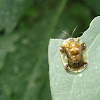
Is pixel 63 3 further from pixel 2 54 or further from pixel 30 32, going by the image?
pixel 2 54

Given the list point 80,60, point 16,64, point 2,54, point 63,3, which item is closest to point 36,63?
point 16,64

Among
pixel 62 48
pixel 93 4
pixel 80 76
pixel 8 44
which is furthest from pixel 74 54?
pixel 8 44

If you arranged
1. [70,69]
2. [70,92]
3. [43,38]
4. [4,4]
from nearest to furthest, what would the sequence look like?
1. [70,92]
2. [70,69]
3. [4,4]
4. [43,38]

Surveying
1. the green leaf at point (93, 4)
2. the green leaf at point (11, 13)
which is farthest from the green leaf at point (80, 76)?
the green leaf at point (11, 13)

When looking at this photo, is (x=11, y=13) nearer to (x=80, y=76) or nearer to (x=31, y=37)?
(x=31, y=37)

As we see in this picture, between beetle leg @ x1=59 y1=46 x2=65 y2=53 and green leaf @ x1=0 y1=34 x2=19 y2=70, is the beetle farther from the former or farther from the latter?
green leaf @ x1=0 y1=34 x2=19 y2=70

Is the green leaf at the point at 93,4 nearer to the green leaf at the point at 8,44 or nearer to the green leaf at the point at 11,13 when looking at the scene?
the green leaf at the point at 11,13

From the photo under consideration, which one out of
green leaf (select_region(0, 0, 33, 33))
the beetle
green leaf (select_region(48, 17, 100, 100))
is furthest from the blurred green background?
green leaf (select_region(48, 17, 100, 100))
